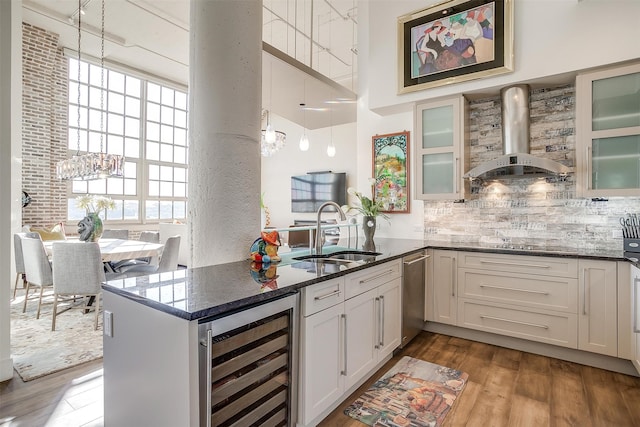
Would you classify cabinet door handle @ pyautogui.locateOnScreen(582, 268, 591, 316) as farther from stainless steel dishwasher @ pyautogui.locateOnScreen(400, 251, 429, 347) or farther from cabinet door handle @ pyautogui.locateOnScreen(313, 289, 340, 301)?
cabinet door handle @ pyautogui.locateOnScreen(313, 289, 340, 301)

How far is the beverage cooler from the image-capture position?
1.19 metres

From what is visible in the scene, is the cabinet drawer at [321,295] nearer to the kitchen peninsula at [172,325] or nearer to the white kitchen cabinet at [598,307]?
the kitchen peninsula at [172,325]

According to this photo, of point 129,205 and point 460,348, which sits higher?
point 129,205

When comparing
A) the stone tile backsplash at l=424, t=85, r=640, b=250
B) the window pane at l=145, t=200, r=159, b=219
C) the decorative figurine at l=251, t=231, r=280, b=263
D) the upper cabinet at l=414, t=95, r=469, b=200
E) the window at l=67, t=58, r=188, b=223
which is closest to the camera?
the decorative figurine at l=251, t=231, r=280, b=263

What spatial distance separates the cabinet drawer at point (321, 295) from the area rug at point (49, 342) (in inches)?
86.1

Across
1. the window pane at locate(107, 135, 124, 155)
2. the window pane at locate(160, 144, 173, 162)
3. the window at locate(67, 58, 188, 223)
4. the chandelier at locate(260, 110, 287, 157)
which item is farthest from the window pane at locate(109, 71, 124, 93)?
the chandelier at locate(260, 110, 287, 157)

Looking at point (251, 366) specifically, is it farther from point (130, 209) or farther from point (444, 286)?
point (130, 209)

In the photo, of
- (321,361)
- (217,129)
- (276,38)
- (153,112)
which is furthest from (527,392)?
(153,112)

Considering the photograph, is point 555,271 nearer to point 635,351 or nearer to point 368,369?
point 635,351

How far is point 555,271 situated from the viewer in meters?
2.68

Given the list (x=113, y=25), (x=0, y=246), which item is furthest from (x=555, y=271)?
(x=113, y=25)

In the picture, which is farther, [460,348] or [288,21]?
[288,21]

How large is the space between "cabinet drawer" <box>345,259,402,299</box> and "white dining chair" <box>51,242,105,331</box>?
2.68 meters

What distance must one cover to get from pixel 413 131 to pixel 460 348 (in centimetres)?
221
